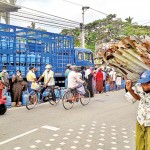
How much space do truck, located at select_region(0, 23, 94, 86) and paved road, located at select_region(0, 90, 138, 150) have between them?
2925 mm

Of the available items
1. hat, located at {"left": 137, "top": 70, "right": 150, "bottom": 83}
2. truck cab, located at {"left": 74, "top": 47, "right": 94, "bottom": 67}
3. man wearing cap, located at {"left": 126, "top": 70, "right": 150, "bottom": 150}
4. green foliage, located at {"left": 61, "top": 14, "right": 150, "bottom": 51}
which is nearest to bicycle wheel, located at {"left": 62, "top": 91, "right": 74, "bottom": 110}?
man wearing cap, located at {"left": 126, "top": 70, "right": 150, "bottom": 150}

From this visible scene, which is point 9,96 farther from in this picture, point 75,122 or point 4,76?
point 75,122

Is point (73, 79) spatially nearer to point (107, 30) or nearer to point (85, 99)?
point (85, 99)

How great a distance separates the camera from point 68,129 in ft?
24.6

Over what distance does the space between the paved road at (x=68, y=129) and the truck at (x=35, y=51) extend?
9.59 ft

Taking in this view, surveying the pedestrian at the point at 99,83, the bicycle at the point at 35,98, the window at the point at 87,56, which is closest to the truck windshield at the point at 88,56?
the window at the point at 87,56

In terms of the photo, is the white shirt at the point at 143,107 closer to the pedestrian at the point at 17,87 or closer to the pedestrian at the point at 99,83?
the pedestrian at the point at 17,87

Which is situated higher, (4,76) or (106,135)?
(4,76)

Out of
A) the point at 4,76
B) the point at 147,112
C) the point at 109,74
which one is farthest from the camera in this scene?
the point at 109,74

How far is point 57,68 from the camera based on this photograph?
15984mm

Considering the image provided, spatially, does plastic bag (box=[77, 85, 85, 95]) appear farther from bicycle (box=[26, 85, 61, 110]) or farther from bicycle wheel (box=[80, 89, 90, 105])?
bicycle (box=[26, 85, 61, 110])

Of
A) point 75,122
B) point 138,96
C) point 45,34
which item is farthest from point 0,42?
point 138,96

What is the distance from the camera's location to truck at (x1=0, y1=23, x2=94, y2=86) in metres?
12.6

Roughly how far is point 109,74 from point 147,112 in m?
16.1
